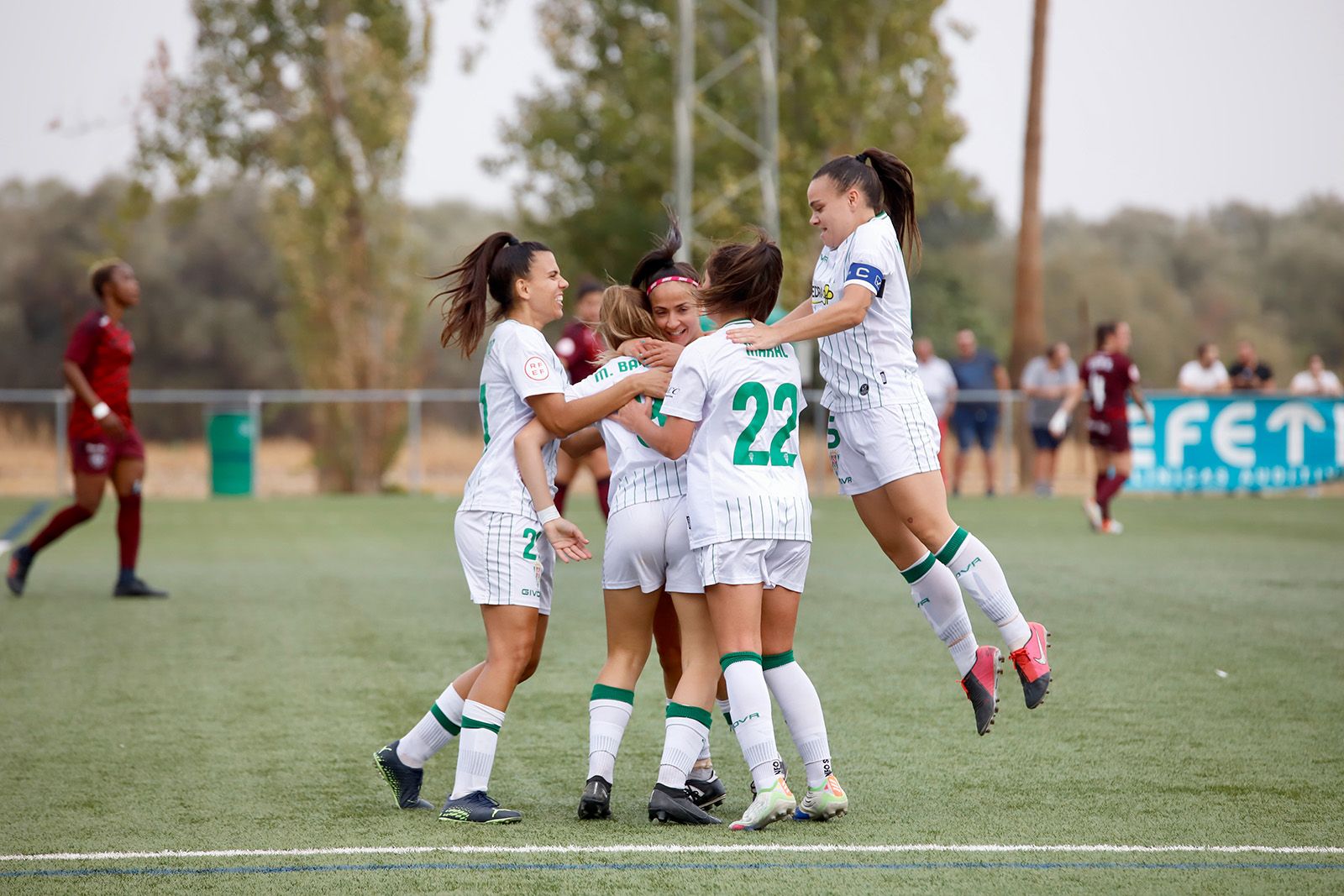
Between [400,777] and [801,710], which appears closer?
[801,710]

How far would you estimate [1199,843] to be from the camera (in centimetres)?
425

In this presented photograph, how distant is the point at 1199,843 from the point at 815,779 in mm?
1143

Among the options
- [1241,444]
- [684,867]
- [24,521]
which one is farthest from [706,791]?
[1241,444]

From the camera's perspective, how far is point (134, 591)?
10328 millimetres

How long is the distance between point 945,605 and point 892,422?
74cm

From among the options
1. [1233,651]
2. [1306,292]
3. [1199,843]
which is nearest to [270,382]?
[1306,292]

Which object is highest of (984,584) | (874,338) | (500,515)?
(874,338)

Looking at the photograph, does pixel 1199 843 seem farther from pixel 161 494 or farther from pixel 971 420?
pixel 161 494

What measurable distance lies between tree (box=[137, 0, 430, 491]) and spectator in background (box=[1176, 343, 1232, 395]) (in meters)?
13.3

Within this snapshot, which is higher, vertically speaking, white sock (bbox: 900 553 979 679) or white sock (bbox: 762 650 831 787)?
white sock (bbox: 900 553 979 679)

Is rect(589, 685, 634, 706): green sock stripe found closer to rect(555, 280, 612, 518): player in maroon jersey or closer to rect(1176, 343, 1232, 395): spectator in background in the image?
rect(555, 280, 612, 518): player in maroon jersey

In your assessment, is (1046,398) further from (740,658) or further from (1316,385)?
(740,658)

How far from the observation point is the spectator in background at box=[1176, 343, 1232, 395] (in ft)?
73.2

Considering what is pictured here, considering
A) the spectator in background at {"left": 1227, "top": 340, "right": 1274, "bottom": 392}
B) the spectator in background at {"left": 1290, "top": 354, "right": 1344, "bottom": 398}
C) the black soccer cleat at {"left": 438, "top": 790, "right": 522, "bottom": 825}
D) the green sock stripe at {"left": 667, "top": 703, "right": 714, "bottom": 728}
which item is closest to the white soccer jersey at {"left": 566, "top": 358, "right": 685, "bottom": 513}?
the green sock stripe at {"left": 667, "top": 703, "right": 714, "bottom": 728}
